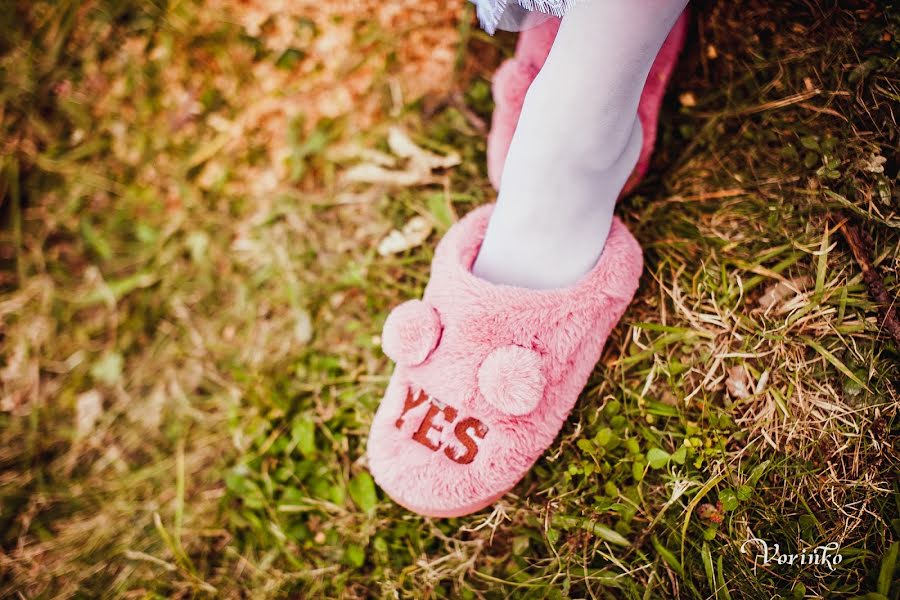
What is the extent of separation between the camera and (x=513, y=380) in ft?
2.62

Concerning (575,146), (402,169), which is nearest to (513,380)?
(575,146)

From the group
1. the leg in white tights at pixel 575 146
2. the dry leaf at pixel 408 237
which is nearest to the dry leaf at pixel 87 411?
the dry leaf at pixel 408 237

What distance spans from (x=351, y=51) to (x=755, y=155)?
0.95 meters

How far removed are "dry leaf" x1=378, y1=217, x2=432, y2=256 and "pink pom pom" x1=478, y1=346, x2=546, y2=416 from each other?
0.46m

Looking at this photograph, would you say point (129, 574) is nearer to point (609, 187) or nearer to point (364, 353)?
point (364, 353)

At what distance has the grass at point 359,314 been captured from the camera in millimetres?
903

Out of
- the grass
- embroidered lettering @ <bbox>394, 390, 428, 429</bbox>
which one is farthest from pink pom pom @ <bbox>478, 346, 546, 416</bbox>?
the grass

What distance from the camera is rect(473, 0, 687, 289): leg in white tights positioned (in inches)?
27.2

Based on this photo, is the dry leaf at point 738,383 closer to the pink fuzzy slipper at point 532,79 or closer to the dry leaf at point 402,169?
the pink fuzzy slipper at point 532,79

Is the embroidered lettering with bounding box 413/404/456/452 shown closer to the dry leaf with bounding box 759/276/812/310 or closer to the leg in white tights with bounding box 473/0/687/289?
the leg in white tights with bounding box 473/0/687/289

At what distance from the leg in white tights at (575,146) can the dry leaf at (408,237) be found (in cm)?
33

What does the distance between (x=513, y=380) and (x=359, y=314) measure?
1.72ft

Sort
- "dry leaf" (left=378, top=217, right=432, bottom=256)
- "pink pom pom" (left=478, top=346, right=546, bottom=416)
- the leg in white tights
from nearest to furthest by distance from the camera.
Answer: the leg in white tights → "pink pom pom" (left=478, top=346, right=546, bottom=416) → "dry leaf" (left=378, top=217, right=432, bottom=256)

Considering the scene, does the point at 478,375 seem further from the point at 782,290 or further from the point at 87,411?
the point at 87,411
